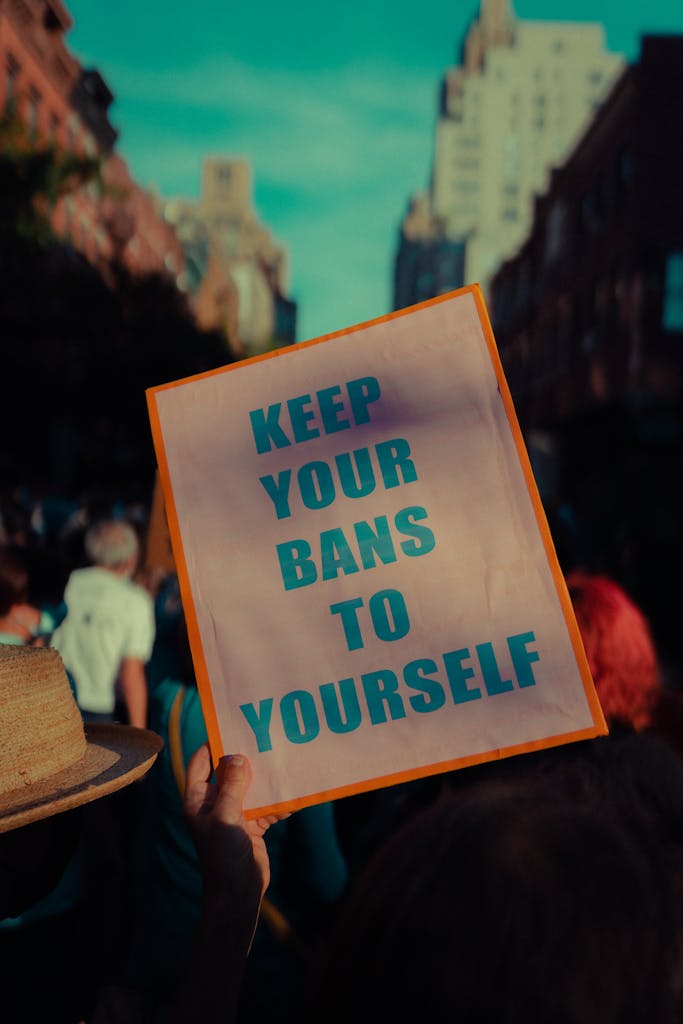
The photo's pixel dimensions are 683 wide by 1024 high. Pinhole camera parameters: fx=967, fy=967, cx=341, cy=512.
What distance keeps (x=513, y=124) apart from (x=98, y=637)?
13066cm

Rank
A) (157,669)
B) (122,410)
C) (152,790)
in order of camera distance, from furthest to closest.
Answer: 1. (122,410)
2. (157,669)
3. (152,790)

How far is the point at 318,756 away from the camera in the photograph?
68.7 inches

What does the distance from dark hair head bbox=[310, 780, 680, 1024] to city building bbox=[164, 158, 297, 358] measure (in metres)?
47.2

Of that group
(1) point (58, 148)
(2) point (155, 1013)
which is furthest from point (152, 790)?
(1) point (58, 148)

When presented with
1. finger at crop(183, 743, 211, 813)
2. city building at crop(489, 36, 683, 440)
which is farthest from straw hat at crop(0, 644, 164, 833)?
city building at crop(489, 36, 683, 440)

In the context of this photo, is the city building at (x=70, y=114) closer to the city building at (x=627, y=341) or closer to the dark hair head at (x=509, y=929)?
the city building at (x=627, y=341)

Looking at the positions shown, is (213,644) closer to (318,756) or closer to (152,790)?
(318,756)

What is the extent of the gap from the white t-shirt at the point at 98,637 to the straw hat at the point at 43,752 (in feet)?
8.31

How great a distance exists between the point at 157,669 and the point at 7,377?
21.1m

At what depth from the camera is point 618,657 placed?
9.45 feet

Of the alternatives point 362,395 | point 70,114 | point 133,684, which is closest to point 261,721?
point 362,395

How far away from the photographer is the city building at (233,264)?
63.2 metres

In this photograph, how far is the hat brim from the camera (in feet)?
5.36

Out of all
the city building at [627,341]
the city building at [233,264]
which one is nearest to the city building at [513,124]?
the city building at [233,264]
